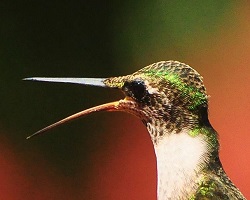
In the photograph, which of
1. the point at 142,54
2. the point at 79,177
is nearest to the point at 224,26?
the point at 142,54

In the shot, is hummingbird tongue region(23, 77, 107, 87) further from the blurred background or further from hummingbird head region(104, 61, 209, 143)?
the blurred background

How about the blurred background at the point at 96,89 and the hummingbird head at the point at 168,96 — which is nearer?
the hummingbird head at the point at 168,96

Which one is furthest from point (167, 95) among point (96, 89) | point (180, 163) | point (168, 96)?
point (96, 89)

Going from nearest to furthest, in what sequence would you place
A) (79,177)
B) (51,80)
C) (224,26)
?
(51,80), (224,26), (79,177)

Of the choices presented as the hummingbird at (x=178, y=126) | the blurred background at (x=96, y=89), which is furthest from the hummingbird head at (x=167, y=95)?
the blurred background at (x=96, y=89)

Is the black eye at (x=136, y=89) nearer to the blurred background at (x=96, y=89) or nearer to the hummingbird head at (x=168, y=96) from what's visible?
the hummingbird head at (x=168, y=96)

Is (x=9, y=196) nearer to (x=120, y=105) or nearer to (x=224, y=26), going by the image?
(x=224, y=26)
